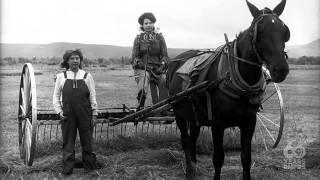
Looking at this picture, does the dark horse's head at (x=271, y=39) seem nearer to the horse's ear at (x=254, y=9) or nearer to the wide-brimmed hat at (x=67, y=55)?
the horse's ear at (x=254, y=9)

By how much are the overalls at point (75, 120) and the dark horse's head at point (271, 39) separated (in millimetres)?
2847

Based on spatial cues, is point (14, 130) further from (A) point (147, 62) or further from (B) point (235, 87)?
(B) point (235, 87)

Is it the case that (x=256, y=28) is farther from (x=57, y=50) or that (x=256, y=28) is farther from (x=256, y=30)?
(x=57, y=50)

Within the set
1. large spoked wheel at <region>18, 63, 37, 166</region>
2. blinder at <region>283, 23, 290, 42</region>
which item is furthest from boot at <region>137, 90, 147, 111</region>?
blinder at <region>283, 23, 290, 42</region>

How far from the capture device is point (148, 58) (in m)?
7.67

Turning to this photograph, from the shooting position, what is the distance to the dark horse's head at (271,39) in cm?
411

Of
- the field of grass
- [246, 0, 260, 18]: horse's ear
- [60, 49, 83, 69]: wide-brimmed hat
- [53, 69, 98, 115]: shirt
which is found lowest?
the field of grass

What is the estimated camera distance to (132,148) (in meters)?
7.70

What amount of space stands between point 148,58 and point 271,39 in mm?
3697

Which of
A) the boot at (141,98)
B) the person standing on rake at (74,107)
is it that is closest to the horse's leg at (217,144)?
the person standing on rake at (74,107)

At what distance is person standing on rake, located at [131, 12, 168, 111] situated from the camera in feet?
24.8

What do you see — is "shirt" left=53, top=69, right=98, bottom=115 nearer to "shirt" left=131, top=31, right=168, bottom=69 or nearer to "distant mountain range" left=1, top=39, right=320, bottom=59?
"shirt" left=131, top=31, right=168, bottom=69

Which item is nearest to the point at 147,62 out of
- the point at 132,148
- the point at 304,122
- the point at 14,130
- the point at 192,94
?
the point at 132,148

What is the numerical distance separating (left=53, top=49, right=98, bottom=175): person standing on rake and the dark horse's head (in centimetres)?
284
